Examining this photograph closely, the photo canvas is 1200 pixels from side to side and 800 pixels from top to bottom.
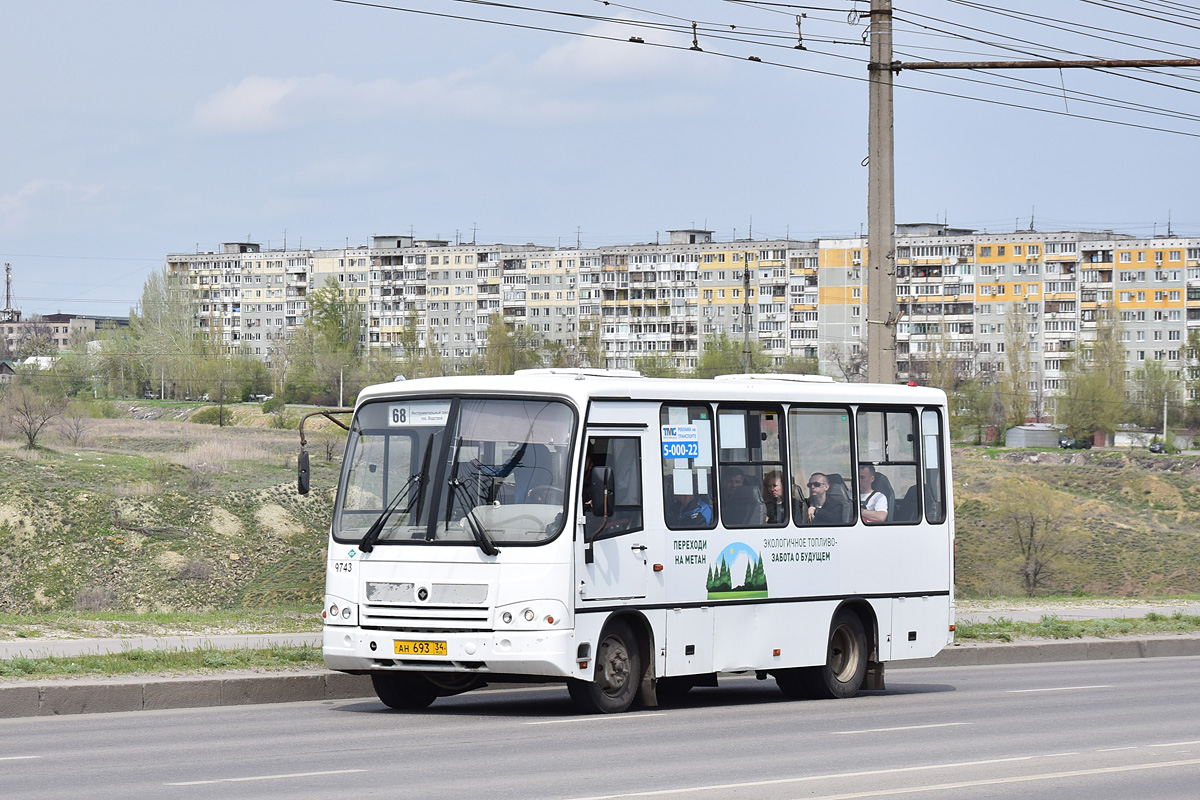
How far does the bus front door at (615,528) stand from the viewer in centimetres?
1433

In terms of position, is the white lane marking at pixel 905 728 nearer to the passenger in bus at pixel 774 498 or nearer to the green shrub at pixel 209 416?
the passenger in bus at pixel 774 498

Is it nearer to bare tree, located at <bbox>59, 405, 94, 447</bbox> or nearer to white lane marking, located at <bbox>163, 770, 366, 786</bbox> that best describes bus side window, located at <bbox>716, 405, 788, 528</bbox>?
white lane marking, located at <bbox>163, 770, 366, 786</bbox>

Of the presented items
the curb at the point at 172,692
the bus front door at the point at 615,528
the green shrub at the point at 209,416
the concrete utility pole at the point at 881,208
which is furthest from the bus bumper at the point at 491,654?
the green shrub at the point at 209,416

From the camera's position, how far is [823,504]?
17.0 m

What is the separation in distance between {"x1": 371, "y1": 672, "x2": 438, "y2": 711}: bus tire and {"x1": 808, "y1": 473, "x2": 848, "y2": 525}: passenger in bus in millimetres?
4187

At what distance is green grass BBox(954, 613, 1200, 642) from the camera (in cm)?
2362

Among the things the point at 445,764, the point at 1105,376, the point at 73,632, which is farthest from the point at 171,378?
the point at 445,764

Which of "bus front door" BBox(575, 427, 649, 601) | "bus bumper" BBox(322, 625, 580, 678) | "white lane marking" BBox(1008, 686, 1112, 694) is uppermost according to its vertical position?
"bus front door" BBox(575, 427, 649, 601)

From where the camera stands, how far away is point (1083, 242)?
16962cm

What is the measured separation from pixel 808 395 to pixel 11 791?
931cm

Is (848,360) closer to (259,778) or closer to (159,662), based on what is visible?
(159,662)

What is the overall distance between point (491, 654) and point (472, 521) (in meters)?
1.15

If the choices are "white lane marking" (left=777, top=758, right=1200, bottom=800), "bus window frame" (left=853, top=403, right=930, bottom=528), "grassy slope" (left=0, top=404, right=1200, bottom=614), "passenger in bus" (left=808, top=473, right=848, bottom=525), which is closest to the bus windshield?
"passenger in bus" (left=808, top=473, right=848, bottom=525)

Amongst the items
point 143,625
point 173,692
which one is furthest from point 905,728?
point 143,625
